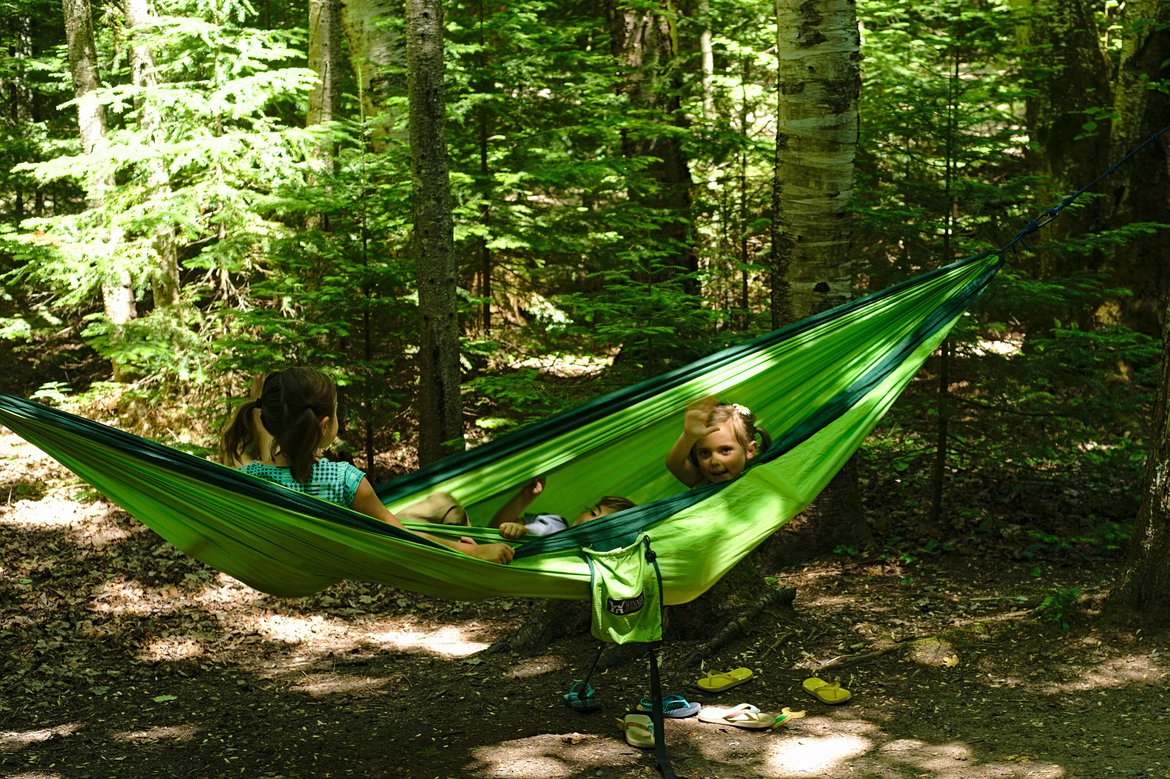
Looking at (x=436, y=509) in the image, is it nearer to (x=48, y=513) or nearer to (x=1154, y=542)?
(x=1154, y=542)

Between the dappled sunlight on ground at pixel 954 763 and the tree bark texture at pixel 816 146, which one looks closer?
the dappled sunlight on ground at pixel 954 763

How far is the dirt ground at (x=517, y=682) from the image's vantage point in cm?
241

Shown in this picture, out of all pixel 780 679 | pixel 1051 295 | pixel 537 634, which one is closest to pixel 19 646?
pixel 537 634

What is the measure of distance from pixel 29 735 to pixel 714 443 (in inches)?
89.9

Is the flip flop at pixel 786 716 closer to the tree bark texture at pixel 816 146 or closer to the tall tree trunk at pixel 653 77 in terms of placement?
the tree bark texture at pixel 816 146

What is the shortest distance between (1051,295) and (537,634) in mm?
2613

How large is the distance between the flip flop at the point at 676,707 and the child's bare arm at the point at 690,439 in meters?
0.64

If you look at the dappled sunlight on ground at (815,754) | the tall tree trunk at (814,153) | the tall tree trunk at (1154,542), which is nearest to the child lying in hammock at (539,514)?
the dappled sunlight on ground at (815,754)

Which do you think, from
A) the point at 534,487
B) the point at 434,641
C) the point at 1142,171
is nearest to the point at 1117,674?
the point at 534,487

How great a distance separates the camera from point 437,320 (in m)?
4.30

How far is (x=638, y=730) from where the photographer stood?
250cm

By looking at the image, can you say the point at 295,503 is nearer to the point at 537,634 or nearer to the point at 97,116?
the point at 537,634

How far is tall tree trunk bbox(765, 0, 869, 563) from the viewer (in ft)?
11.7

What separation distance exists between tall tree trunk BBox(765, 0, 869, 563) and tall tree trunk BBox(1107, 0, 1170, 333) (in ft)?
10.8
